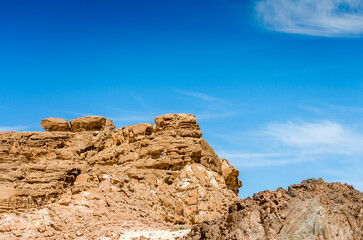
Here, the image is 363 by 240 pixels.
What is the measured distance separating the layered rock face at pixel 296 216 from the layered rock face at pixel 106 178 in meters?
7.07

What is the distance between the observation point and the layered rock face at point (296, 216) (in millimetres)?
19734

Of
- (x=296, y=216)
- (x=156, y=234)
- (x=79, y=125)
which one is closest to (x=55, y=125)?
(x=79, y=125)

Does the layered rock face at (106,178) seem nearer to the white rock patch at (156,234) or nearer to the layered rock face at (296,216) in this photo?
the white rock patch at (156,234)

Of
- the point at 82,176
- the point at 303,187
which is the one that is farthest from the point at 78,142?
the point at 303,187

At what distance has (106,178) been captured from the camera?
30.7 metres

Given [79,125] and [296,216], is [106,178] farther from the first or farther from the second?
[296,216]

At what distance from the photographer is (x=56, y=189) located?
101 feet

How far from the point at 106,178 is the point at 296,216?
13.6 meters

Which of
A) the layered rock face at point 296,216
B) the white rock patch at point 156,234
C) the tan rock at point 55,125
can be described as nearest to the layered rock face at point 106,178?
the tan rock at point 55,125

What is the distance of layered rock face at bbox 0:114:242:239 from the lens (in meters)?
26.9

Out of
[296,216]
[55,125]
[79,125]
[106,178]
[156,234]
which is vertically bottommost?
[156,234]

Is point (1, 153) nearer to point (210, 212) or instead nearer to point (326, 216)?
point (210, 212)

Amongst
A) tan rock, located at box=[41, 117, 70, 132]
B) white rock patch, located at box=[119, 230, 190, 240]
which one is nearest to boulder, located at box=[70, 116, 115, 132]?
tan rock, located at box=[41, 117, 70, 132]

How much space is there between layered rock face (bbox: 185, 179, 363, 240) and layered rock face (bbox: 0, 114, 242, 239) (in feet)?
23.2
